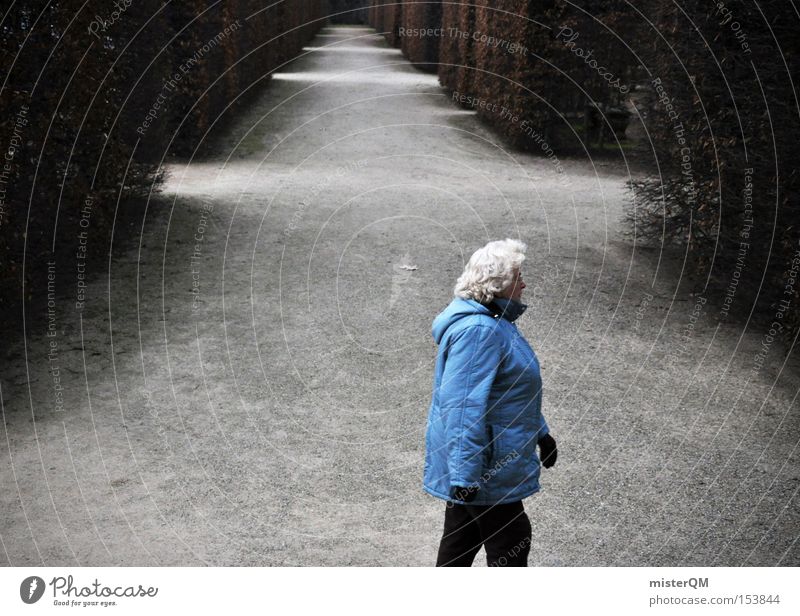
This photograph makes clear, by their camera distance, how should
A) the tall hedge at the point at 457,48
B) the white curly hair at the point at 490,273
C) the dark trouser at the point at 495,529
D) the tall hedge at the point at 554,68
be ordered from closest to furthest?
the white curly hair at the point at 490,273
the dark trouser at the point at 495,529
the tall hedge at the point at 554,68
the tall hedge at the point at 457,48

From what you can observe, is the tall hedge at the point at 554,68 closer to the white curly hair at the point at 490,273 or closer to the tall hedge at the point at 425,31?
the tall hedge at the point at 425,31

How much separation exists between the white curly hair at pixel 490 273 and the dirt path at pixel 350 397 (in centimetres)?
197

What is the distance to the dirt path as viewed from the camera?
5.73 m

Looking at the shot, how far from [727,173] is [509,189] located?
553 cm

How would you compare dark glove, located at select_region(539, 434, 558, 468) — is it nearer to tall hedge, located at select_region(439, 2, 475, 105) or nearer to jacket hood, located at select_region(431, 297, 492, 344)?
jacket hood, located at select_region(431, 297, 492, 344)

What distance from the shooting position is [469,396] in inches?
162

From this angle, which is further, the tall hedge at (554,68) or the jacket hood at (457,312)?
the tall hedge at (554,68)

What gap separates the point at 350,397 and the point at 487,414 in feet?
12.4

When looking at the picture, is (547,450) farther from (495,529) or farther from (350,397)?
(350,397)

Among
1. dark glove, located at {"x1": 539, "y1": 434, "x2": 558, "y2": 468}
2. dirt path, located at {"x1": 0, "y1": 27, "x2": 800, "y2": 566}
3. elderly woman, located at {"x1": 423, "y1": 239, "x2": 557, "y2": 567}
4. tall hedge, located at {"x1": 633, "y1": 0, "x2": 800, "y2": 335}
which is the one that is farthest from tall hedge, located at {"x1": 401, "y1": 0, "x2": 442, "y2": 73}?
elderly woman, located at {"x1": 423, "y1": 239, "x2": 557, "y2": 567}

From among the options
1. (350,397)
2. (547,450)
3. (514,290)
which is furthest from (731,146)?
(514,290)

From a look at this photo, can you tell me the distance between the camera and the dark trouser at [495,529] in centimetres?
436

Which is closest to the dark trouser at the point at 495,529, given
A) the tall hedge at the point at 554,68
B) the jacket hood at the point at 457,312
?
the jacket hood at the point at 457,312

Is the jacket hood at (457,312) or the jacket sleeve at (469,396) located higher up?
the jacket hood at (457,312)
